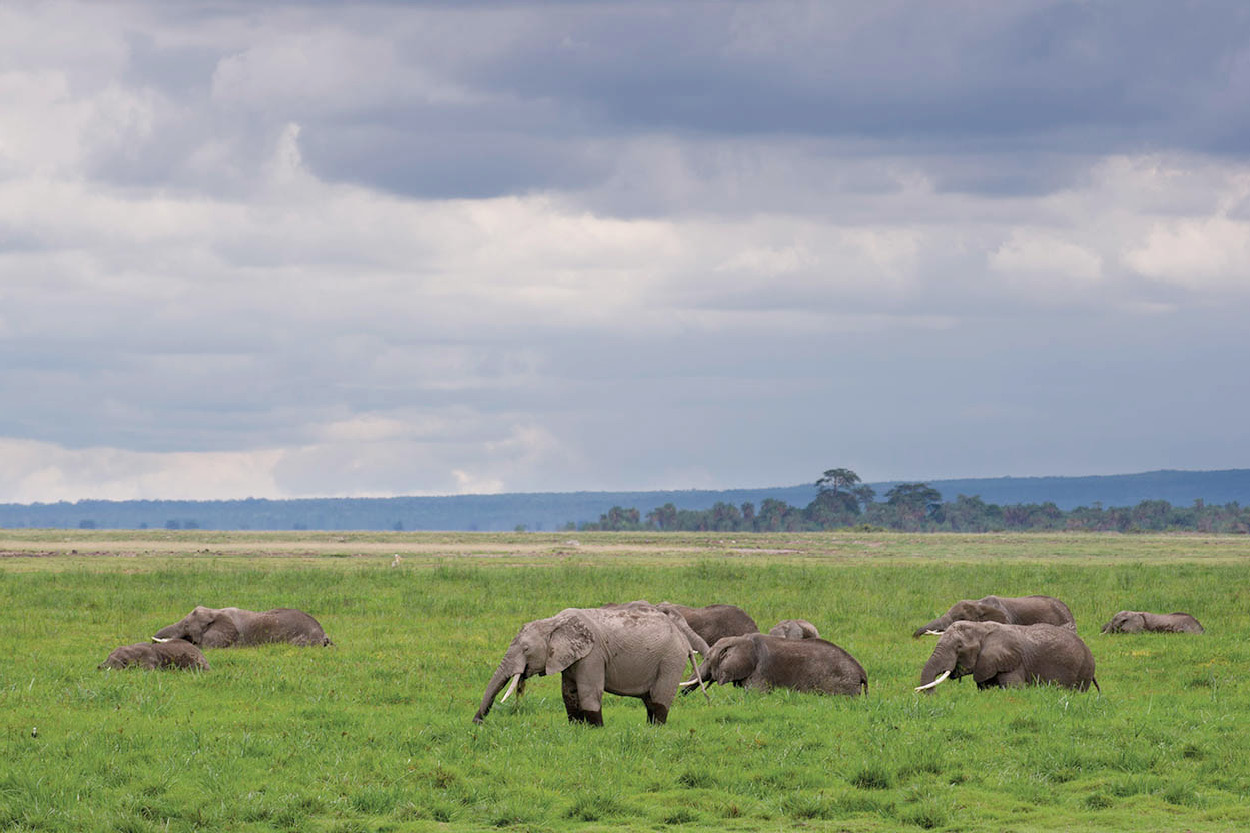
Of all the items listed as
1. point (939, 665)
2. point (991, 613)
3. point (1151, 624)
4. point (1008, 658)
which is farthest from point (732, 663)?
point (1151, 624)

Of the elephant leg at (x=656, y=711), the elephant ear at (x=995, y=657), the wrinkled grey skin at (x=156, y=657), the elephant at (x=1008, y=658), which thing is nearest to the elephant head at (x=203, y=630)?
the wrinkled grey skin at (x=156, y=657)

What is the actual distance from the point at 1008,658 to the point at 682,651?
5687 millimetres

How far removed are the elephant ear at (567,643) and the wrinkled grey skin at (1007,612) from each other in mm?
11735

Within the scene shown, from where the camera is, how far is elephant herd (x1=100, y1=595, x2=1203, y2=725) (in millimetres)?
16406

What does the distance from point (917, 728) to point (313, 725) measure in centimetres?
753

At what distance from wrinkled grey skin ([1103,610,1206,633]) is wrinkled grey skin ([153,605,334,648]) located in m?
16.5

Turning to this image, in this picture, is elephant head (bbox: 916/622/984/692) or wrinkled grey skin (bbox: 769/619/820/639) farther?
wrinkled grey skin (bbox: 769/619/820/639)

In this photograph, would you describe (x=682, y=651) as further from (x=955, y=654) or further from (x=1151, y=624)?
(x=1151, y=624)

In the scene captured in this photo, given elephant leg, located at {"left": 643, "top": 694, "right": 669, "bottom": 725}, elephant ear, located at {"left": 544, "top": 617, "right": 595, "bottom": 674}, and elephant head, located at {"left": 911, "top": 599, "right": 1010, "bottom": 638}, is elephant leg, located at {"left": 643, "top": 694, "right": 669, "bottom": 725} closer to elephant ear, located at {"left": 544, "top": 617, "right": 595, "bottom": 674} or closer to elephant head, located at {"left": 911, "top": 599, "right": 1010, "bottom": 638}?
elephant ear, located at {"left": 544, "top": 617, "right": 595, "bottom": 674}

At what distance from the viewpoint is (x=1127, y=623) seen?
94.4 ft

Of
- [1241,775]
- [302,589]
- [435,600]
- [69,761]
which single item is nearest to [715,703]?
[1241,775]

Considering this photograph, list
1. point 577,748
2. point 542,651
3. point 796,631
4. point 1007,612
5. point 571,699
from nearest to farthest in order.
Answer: point 577,748 → point 542,651 → point 571,699 → point 796,631 → point 1007,612

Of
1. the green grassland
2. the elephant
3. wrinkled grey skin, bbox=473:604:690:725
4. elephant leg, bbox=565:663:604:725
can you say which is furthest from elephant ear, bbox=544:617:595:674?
the elephant

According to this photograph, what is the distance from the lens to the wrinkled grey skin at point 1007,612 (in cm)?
2625
